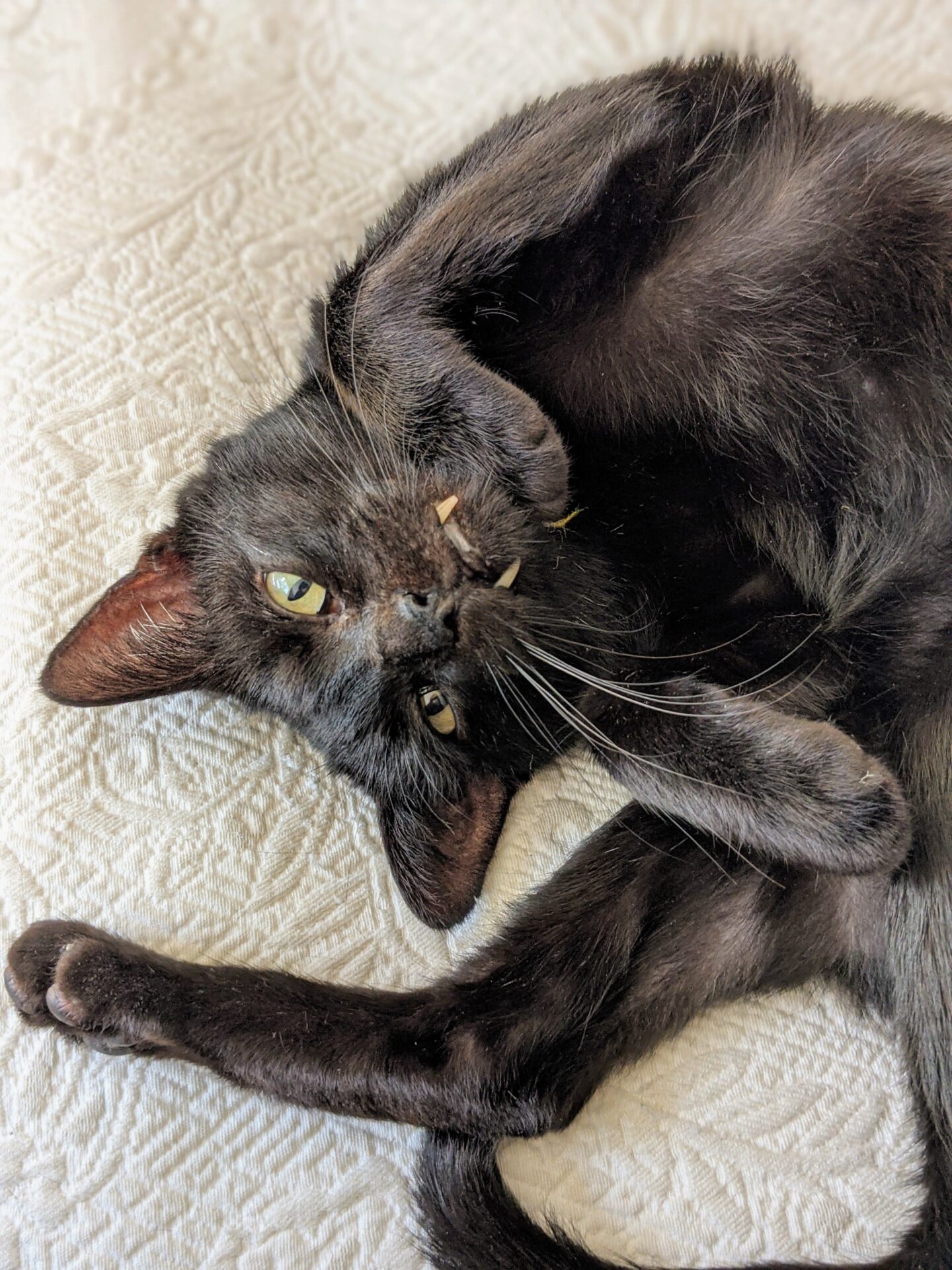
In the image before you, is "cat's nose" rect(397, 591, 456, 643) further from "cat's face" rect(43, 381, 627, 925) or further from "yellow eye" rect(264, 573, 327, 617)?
"yellow eye" rect(264, 573, 327, 617)

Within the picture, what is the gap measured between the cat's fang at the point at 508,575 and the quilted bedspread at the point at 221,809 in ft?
1.07

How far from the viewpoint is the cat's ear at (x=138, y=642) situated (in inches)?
42.1

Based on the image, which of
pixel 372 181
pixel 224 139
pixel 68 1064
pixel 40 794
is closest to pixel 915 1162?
pixel 68 1064

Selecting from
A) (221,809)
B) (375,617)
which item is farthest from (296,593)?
(221,809)

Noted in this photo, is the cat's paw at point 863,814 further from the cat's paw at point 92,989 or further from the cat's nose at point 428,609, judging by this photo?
the cat's paw at point 92,989

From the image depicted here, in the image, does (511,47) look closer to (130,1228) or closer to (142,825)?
(142,825)

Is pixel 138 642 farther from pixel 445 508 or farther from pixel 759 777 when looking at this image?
pixel 759 777

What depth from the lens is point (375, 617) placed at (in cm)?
102

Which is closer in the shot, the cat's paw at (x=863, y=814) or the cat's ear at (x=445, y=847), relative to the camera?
the cat's paw at (x=863, y=814)

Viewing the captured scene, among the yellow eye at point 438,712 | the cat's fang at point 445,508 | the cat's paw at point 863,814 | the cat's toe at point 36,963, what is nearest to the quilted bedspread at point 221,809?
the cat's toe at point 36,963

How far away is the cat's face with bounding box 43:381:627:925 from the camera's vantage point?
→ 1016 millimetres

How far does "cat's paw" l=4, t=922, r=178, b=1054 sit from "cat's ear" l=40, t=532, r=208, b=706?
10.8 inches

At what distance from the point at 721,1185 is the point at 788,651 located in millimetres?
627

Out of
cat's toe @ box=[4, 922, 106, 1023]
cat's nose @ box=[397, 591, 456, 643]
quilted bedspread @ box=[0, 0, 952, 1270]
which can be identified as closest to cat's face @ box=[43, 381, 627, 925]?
cat's nose @ box=[397, 591, 456, 643]
